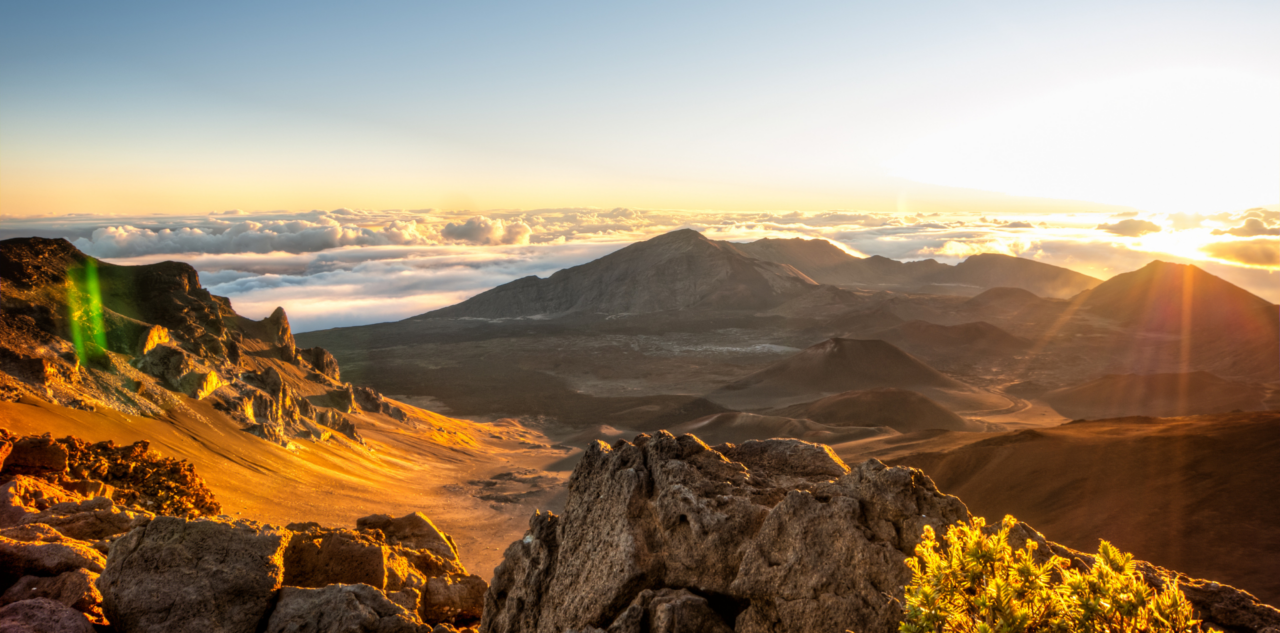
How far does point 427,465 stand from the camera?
34.4 meters

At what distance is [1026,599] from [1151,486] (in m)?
23.3

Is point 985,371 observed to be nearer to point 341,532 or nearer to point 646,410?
point 646,410

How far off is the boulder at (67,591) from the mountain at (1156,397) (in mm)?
66456

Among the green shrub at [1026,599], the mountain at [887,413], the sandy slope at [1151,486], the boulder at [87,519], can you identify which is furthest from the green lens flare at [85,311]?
the mountain at [887,413]

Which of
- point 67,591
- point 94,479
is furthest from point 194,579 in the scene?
point 94,479

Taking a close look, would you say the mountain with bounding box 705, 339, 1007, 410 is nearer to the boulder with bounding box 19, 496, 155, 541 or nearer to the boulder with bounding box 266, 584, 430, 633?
the boulder with bounding box 19, 496, 155, 541

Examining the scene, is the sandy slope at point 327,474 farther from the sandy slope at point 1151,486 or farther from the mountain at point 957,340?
the mountain at point 957,340

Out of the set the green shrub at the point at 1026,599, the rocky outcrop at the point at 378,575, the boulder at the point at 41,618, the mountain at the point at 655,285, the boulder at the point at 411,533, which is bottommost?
the mountain at the point at 655,285

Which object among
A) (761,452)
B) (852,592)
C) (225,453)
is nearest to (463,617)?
(761,452)

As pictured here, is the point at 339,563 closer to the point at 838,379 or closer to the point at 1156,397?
the point at 838,379

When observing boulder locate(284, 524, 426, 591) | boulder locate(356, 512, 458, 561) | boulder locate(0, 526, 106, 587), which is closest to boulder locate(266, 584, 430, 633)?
boulder locate(284, 524, 426, 591)

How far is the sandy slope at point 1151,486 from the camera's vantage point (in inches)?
675

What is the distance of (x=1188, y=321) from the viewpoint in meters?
102

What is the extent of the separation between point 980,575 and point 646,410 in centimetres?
5918
